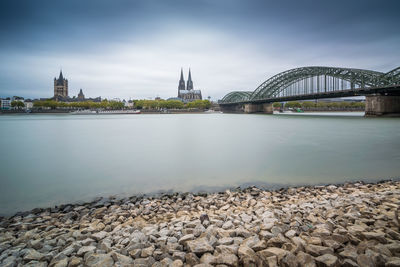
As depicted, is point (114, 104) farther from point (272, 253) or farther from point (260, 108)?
point (272, 253)

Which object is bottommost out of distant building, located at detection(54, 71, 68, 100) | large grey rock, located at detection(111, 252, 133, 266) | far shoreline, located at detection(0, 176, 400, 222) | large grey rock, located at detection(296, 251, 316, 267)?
far shoreline, located at detection(0, 176, 400, 222)

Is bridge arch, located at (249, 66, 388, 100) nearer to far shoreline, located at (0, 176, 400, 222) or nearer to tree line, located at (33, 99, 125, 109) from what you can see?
far shoreline, located at (0, 176, 400, 222)

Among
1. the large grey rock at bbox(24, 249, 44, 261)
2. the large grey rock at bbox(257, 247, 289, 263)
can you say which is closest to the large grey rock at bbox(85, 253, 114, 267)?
the large grey rock at bbox(24, 249, 44, 261)

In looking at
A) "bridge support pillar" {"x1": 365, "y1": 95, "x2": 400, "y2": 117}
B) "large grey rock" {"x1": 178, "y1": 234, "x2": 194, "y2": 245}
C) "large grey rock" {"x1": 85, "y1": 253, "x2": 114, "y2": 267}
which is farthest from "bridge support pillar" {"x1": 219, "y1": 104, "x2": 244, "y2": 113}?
"large grey rock" {"x1": 85, "y1": 253, "x2": 114, "y2": 267}

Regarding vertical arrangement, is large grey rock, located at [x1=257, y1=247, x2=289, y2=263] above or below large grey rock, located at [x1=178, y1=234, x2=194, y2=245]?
above

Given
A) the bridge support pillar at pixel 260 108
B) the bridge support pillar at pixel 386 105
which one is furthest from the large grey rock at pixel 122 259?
the bridge support pillar at pixel 260 108

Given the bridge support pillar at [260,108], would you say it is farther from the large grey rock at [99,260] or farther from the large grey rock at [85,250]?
the large grey rock at [99,260]

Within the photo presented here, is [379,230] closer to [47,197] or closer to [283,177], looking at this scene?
[283,177]

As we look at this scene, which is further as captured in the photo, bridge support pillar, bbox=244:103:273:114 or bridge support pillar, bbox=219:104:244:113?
bridge support pillar, bbox=219:104:244:113

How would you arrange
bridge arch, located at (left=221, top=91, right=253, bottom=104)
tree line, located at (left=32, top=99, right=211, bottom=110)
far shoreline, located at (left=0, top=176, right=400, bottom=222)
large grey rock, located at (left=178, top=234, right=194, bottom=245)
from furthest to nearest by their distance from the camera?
tree line, located at (left=32, top=99, right=211, bottom=110) → bridge arch, located at (left=221, top=91, right=253, bottom=104) → far shoreline, located at (left=0, top=176, right=400, bottom=222) → large grey rock, located at (left=178, top=234, right=194, bottom=245)

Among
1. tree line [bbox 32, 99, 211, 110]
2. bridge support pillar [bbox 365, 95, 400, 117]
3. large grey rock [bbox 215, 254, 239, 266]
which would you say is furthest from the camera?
tree line [bbox 32, 99, 211, 110]

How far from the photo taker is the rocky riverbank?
9.26 feet

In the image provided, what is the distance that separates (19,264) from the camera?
299 centimetres

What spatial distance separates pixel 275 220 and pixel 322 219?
79 cm
